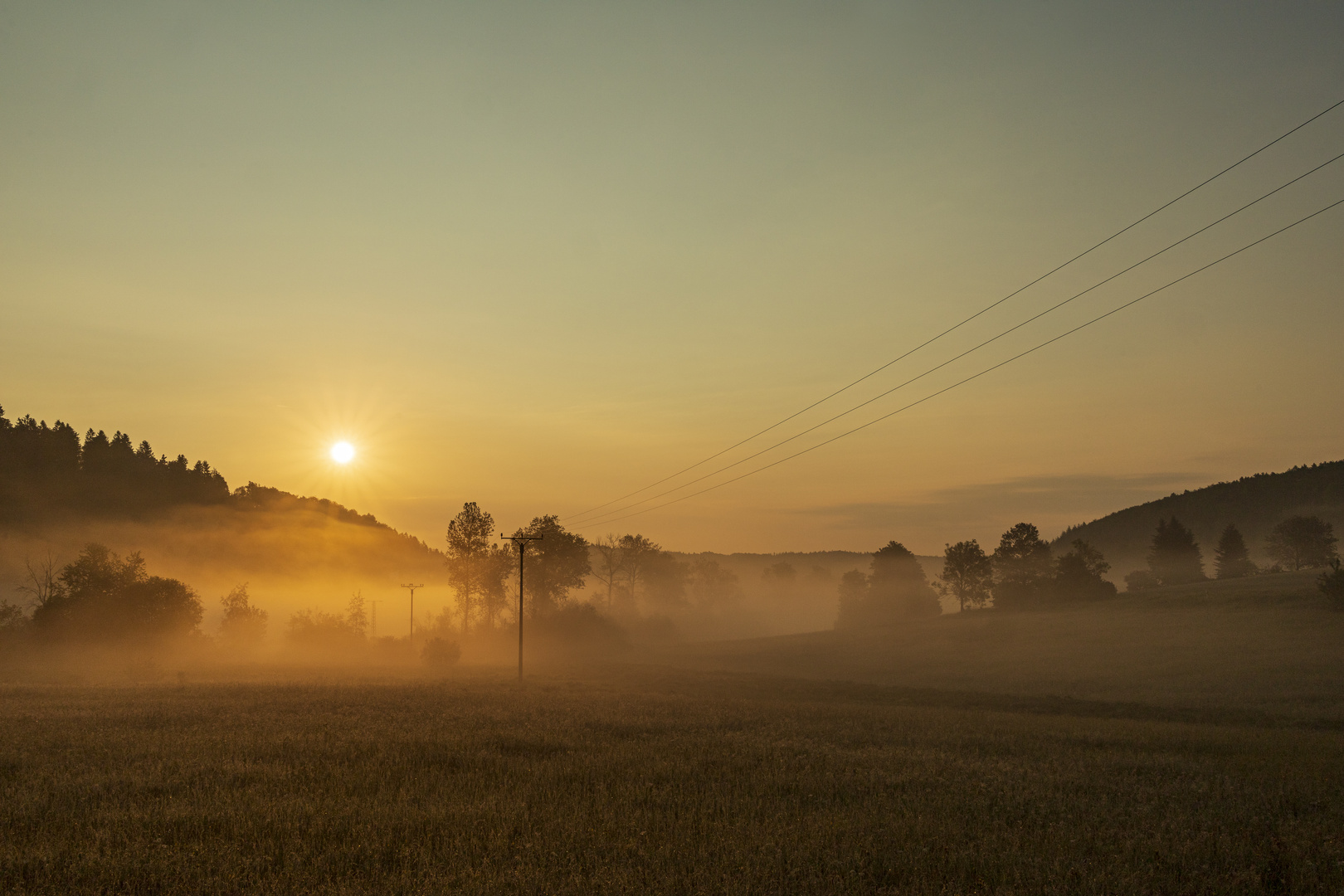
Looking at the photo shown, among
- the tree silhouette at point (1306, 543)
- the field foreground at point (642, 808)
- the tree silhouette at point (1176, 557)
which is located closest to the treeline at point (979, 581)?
the tree silhouette at point (1176, 557)

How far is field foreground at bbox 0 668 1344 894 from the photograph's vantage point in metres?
9.30

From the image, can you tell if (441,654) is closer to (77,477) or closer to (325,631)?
(325,631)

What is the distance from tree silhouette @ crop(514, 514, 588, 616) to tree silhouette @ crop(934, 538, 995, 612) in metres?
61.4

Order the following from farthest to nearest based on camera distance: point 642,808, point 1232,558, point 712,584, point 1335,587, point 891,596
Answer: point 712,584 < point 1232,558 < point 891,596 < point 1335,587 < point 642,808

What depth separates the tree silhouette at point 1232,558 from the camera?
449 feet

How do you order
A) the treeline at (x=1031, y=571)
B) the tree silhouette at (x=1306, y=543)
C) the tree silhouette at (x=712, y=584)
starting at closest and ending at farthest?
the treeline at (x=1031, y=571) < the tree silhouette at (x=1306, y=543) < the tree silhouette at (x=712, y=584)

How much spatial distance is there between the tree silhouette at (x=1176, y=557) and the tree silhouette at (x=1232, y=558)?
6.03 metres

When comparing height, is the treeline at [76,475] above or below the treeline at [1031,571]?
above

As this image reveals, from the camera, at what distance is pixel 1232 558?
141 m

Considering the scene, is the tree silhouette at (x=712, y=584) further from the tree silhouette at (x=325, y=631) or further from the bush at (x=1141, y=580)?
the bush at (x=1141, y=580)

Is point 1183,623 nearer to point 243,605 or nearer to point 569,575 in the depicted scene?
point 569,575

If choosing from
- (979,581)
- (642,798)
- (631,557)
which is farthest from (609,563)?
(642,798)

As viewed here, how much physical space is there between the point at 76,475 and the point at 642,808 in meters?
191

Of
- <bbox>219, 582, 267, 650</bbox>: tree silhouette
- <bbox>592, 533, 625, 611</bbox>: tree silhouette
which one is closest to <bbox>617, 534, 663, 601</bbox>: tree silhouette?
<bbox>592, 533, 625, 611</bbox>: tree silhouette
